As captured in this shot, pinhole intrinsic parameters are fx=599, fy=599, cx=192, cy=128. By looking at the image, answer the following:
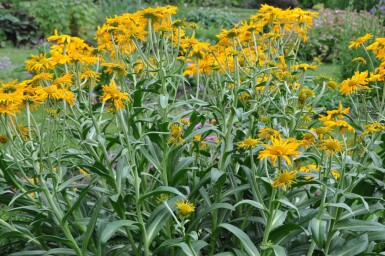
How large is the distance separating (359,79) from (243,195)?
0.67 metres

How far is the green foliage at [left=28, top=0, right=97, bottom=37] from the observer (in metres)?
9.41

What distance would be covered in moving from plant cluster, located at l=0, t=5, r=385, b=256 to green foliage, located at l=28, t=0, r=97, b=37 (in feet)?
22.9

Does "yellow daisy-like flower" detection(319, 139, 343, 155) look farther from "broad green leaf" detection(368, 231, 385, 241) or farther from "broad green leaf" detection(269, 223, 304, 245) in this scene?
"broad green leaf" detection(368, 231, 385, 241)

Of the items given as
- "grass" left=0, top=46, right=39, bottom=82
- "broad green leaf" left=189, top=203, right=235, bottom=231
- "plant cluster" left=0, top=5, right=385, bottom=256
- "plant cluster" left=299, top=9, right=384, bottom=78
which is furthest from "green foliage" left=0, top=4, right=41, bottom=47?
"broad green leaf" left=189, top=203, right=235, bottom=231

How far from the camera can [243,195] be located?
251cm

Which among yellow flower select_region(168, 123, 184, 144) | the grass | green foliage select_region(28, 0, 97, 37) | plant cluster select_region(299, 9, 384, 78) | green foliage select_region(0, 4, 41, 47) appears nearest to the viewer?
yellow flower select_region(168, 123, 184, 144)

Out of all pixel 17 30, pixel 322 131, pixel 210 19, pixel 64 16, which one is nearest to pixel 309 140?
pixel 322 131

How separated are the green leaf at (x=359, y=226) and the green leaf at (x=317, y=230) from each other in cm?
16

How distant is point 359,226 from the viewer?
7.31ft

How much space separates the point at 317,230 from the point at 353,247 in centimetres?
29

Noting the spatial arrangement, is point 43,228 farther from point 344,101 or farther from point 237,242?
point 344,101

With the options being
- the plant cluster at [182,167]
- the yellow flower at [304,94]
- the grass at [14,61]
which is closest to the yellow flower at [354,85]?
the plant cluster at [182,167]

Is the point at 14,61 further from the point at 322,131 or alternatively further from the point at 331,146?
the point at 331,146

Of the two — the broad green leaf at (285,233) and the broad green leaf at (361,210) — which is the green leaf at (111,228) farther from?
the broad green leaf at (361,210)
